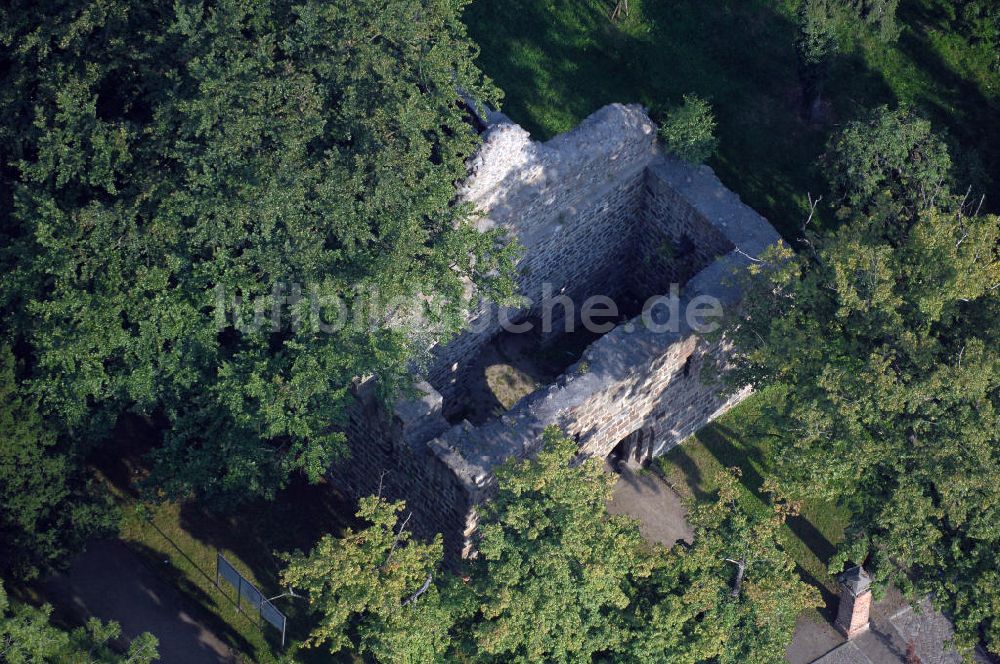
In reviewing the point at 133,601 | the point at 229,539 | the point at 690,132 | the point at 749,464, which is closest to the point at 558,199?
the point at 690,132

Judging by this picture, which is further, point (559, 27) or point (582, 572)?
point (559, 27)

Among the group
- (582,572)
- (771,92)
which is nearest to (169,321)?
(582,572)

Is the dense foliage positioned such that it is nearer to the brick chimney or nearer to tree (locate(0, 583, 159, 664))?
tree (locate(0, 583, 159, 664))

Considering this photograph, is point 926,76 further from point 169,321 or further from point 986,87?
point 169,321

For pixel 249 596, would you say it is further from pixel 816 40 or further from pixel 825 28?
pixel 825 28

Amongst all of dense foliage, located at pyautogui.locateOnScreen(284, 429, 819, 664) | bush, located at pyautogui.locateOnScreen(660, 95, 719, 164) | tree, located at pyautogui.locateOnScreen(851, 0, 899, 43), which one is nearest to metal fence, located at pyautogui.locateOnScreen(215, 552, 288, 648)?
dense foliage, located at pyautogui.locateOnScreen(284, 429, 819, 664)

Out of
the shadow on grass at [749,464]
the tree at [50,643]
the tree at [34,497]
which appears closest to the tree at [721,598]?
the shadow on grass at [749,464]
